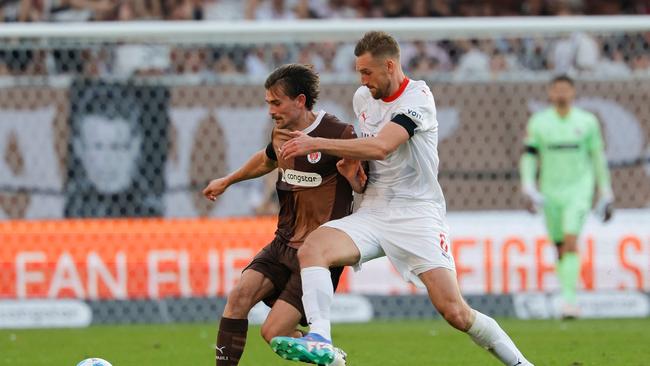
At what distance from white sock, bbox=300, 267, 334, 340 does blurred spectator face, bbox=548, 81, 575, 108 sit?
20.7 feet

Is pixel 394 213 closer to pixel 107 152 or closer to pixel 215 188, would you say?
pixel 215 188

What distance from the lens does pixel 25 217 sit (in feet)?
40.5

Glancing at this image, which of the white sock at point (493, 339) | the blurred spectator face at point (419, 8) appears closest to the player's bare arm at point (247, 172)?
the white sock at point (493, 339)

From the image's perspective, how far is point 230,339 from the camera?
6781mm

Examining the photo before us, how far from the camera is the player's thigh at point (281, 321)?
667cm

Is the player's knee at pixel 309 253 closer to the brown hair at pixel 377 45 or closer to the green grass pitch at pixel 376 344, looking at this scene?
the brown hair at pixel 377 45

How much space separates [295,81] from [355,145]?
26.9 inches

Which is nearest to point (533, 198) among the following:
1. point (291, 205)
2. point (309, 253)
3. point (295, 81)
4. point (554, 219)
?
point (554, 219)

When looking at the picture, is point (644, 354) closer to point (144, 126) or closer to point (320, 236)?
point (320, 236)

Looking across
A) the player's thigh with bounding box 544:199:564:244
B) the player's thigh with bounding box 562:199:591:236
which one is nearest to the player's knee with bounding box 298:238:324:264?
the player's thigh with bounding box 562:199:591:236

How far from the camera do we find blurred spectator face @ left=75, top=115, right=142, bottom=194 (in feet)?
40.8

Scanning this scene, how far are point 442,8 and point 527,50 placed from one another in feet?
10.4

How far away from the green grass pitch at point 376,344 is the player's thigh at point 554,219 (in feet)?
2.69


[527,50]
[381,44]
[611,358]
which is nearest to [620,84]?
[527,50]
